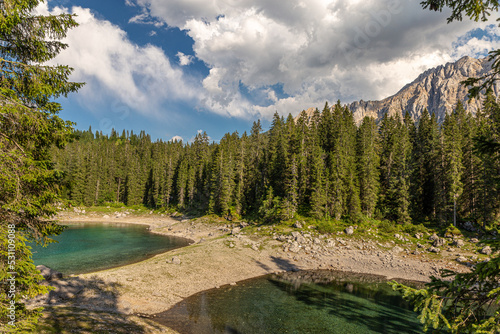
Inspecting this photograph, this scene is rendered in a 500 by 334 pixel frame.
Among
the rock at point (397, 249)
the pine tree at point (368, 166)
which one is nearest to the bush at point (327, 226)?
the pine tree at point (368, 166)

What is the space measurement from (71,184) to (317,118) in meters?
69.0

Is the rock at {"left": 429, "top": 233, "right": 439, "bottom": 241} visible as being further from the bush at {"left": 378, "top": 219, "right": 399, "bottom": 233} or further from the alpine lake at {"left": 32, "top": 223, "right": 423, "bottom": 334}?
the alpine lake at {"left": 32, "top": 223, "right": 423, "bottom": 334}

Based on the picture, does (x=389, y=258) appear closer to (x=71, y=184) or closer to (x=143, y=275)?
(x=143, y=275)

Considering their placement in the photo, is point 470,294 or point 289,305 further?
point 289,305

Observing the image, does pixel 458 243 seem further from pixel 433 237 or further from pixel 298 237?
pixel 298 237

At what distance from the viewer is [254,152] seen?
75.9 m

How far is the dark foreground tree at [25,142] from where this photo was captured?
24.7 ft

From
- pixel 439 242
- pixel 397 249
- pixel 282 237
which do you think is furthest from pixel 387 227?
pixel 282 237

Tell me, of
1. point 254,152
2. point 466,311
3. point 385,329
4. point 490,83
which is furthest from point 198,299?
point 254,152

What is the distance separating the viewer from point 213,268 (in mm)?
30969

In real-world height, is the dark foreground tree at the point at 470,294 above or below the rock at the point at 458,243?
above

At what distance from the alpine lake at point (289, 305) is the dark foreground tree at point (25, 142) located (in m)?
9.31

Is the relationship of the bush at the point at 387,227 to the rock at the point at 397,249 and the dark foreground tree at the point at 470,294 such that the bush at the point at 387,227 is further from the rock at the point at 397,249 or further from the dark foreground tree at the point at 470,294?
the dark foreground tree at the point at 470,294

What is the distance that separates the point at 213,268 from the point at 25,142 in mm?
26231
